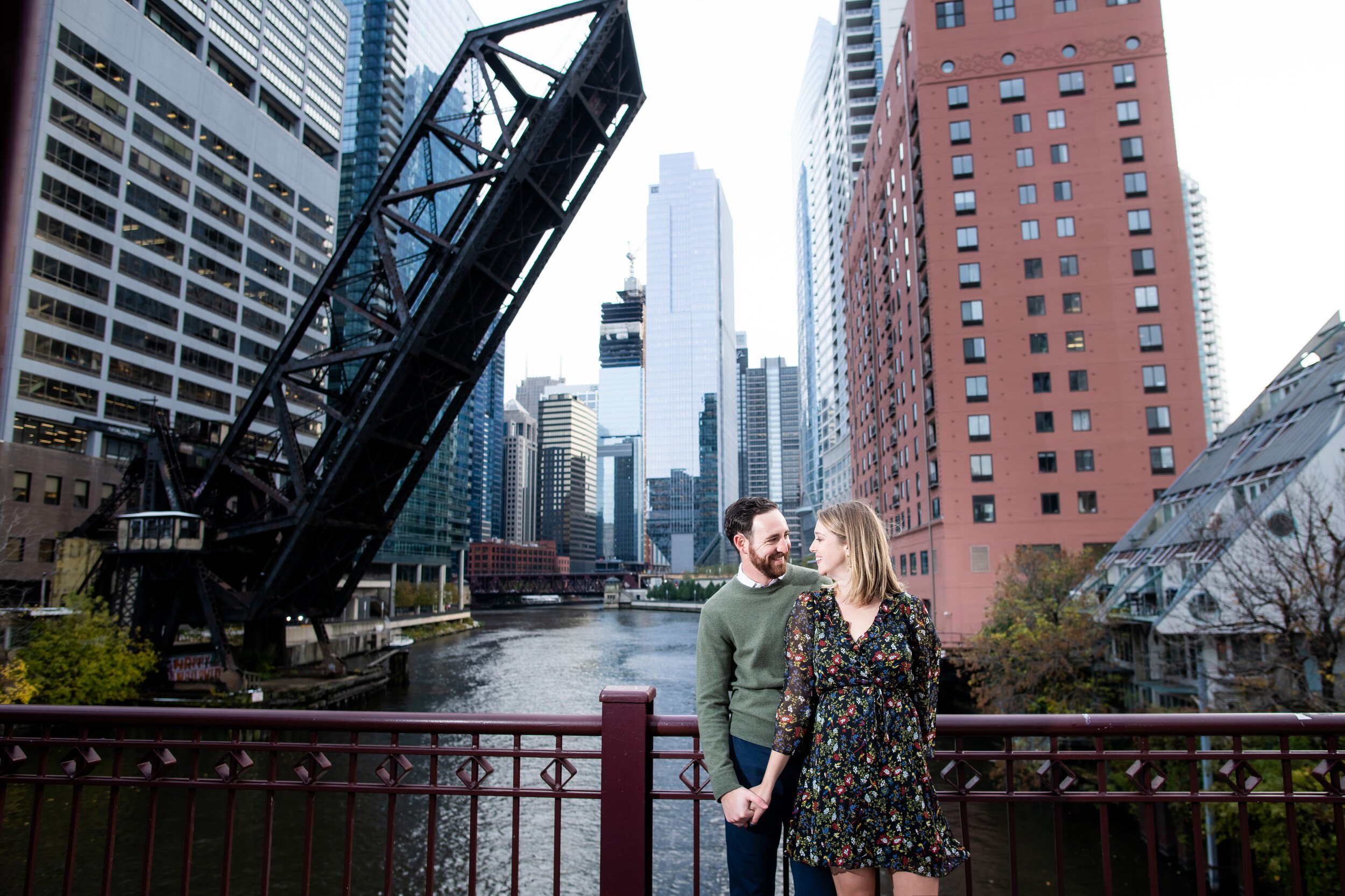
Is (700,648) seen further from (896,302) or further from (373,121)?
(373,121)

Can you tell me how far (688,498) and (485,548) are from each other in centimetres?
4209

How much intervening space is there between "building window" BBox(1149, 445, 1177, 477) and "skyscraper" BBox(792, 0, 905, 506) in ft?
104

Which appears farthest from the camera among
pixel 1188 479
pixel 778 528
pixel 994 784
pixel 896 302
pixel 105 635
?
pixel 896 302

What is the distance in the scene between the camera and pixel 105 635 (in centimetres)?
2278

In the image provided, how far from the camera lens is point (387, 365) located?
757 inches

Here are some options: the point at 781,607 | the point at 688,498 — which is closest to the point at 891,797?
the point at 781,607

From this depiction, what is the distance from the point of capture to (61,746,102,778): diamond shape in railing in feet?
14.0

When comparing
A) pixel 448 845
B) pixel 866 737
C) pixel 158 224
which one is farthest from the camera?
pixel 158 224

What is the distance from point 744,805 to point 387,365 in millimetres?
17868

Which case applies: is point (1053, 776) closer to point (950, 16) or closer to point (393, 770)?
point (393, 770)

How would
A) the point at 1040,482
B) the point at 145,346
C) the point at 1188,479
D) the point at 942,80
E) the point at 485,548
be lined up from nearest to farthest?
the point at 1188,479
the point at 1040,482
the point at 942,80
the point at 145,346
the point at 485,548

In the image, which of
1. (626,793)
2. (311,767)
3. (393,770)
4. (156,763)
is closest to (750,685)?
(626,793)

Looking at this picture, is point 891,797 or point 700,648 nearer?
point 891,797

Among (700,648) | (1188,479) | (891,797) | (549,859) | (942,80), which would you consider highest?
(942,80)
